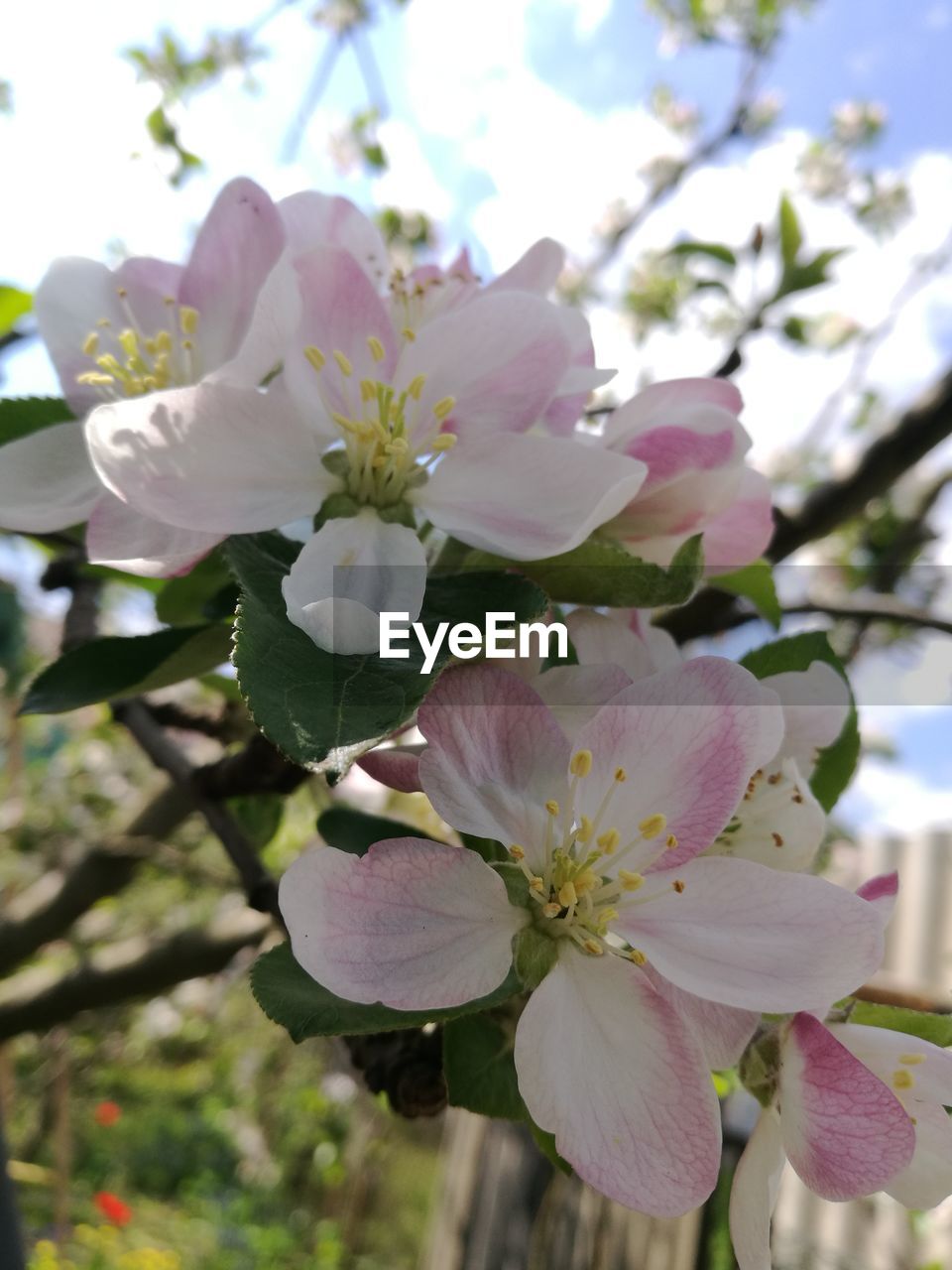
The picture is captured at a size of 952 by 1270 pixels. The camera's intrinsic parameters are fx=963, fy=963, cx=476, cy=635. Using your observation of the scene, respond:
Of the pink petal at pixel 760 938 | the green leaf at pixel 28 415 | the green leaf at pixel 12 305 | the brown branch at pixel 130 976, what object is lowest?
the brown branch at pixel 130 976

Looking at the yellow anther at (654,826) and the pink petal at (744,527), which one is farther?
the pink petal at (744,527)

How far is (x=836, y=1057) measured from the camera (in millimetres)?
312

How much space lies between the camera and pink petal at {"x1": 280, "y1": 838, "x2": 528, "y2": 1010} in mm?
283

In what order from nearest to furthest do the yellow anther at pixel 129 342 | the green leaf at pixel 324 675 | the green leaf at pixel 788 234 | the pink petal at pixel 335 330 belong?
the green leaf at pixel 324 675, the pink petal at pixel 335 330, the yellow anther at pixel 129 342, the green leaf at pixel 788 234

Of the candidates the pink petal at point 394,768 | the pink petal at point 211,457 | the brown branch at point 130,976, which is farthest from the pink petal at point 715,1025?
the brown branch at point 130,976

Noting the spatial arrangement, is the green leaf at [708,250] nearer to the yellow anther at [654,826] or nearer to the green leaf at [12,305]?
the green leaf at [12,305]

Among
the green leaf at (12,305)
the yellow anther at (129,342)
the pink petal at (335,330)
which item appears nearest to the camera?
the pink petal at (335,330)

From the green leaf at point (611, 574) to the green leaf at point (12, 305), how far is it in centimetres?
64

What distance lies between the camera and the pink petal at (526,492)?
0.35 metres

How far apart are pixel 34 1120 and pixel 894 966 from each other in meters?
3.84

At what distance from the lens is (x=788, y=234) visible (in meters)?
0.96

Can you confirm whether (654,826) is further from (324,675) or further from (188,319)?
(188,319)

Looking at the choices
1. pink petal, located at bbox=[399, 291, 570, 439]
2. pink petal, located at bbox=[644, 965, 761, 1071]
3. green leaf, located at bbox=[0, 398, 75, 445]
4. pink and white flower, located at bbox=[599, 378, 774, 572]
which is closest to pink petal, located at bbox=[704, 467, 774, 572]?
pink and white flower, located at bbox=[599, 378, 774, 572]

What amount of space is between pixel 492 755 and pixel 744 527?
179 mm
